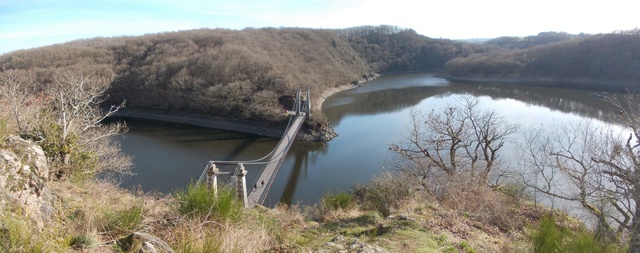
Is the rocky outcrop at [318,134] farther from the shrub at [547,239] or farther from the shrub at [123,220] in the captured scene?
the shrub at [123,220]

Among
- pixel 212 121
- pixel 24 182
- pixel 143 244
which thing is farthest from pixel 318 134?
pixel 143 244

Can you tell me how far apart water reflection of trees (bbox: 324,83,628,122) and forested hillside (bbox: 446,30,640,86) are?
9.29m

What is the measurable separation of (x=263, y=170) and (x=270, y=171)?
36 centimetres

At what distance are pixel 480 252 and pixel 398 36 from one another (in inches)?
4043

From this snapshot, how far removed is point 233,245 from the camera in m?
2.37

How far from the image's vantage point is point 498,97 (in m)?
42.5

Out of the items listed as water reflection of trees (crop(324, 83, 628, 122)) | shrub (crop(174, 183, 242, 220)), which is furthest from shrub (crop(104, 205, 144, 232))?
water reflection of trees (crop(324, 83, 628, 122))

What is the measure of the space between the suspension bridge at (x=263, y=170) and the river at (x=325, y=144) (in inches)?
37.0

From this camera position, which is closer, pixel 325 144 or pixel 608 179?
pixel 608 179

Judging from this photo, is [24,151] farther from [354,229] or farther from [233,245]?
[354,229]

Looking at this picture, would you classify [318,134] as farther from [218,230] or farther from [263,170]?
[218,230]

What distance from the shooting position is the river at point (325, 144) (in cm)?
1750

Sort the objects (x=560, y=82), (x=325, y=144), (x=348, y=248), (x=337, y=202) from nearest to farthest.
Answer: (x=348, y=248) → (x=337, y=202) → (x=325, y=144) → (x=560, y=82)

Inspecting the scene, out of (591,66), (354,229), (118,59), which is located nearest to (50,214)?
(354,229)
